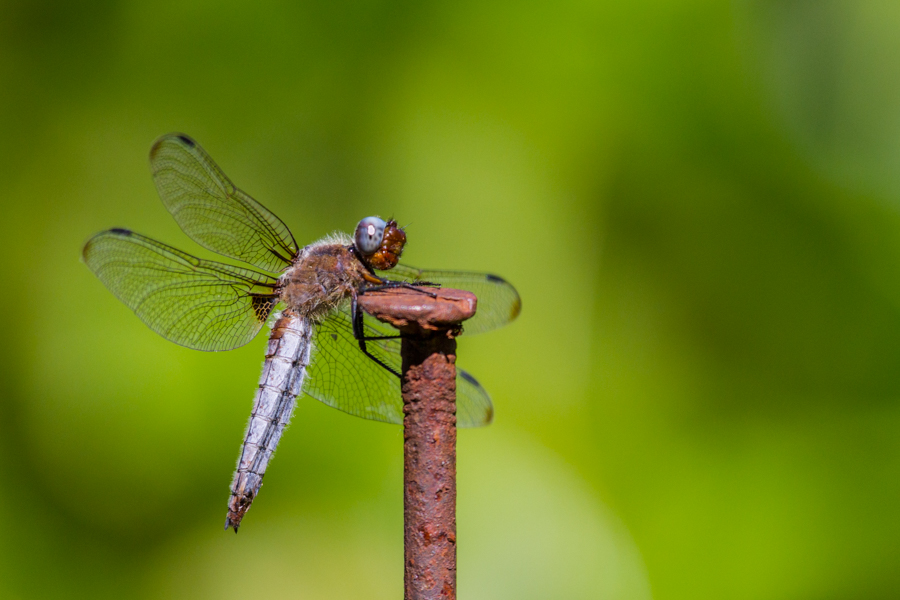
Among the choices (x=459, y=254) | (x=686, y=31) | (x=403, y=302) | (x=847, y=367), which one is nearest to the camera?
(x=403, y=302)

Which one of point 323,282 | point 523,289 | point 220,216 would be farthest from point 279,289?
point 523,289

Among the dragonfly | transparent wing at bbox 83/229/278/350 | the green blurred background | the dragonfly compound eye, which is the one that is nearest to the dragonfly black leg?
the dragonfly

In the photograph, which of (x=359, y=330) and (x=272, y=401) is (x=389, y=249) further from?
(x=272, y=401)

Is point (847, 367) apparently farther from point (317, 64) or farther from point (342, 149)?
point (317, 64)

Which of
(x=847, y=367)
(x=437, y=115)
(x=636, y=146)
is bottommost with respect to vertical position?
(x=847, y=367)

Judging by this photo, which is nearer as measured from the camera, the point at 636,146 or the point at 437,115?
the point at 636,146

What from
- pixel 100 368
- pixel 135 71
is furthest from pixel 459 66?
pixel 100 368

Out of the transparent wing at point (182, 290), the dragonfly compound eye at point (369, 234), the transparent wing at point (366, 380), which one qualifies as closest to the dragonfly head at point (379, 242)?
the dragonfly compound eye at point (369, 234)

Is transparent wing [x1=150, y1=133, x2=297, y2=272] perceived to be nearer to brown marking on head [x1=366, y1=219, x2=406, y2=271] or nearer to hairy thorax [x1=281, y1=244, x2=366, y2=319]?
hairy thorax [x1=281, y1=244, x2=366, y2=319]
